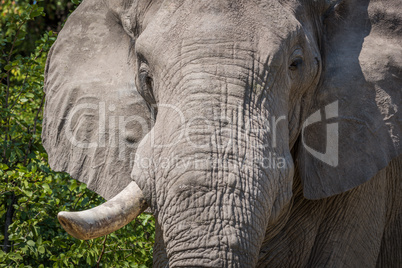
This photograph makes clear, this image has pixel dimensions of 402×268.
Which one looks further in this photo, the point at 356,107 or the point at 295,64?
the point at 356,107

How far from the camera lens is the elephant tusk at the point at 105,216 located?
3270 millimetres

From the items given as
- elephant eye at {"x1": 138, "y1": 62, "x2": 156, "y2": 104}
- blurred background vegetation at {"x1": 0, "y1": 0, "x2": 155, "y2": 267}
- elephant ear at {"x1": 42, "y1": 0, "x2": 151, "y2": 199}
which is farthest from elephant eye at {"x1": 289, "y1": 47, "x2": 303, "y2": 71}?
blurred background vegetation at {"x1": 0, "y1": 0, "x2": 155, "y2": 267}

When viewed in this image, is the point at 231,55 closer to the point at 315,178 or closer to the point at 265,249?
the point at 315,178

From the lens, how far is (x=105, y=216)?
134 inches

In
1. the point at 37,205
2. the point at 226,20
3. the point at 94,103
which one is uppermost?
the point at 226,20

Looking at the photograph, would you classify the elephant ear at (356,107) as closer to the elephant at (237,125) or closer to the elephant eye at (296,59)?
the elephant at (237,125)

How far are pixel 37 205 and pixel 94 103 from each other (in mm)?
943

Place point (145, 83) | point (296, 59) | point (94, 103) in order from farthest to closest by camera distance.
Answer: point (94, 103) < point (145, 83) < point (296, 59)

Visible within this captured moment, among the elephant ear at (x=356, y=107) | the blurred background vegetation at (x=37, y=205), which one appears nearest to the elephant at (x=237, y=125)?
the elephant ear at (x=356, y=107)

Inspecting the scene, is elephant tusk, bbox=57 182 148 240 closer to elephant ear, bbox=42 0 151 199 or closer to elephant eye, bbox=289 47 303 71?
elephant ear, bbox=42 0 151 199

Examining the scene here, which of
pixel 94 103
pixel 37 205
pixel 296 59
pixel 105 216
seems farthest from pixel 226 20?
pixel 37 205

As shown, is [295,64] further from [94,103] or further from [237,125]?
[94,103]

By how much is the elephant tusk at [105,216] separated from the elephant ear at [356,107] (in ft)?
2.89

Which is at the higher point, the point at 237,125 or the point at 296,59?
the point at 296,59
